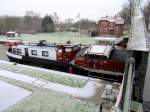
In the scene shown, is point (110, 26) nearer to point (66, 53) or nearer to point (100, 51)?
point (66, 53)

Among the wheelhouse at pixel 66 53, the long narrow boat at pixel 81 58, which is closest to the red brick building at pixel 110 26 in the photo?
the long narrow boat at pixel 81 58

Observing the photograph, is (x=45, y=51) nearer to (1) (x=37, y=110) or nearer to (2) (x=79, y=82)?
(2) (x=79, y=82)

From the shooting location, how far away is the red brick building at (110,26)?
33106 mm

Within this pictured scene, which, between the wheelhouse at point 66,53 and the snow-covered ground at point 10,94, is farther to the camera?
the wheelhouse at point 66,53

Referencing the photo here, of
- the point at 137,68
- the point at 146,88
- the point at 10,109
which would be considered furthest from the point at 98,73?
the point at 10,109

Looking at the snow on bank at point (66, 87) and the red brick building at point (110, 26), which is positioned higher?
the red brick building at point (110, 26)

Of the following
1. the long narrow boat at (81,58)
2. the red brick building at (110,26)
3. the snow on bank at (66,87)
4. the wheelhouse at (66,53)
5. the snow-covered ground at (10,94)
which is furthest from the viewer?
the red brick building at (110,26)

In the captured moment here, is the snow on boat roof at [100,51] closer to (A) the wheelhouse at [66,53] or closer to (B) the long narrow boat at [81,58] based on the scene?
(B) the long narrow boat at [81,58]

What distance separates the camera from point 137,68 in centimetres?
556

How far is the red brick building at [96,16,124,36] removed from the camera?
109ft

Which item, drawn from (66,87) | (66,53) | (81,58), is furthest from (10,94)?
(66,53)

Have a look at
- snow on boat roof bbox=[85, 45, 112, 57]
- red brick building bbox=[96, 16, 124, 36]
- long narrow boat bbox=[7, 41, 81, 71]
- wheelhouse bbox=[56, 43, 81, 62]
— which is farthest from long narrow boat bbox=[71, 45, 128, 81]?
red brick building bbox=[96, 16, 124, 36]

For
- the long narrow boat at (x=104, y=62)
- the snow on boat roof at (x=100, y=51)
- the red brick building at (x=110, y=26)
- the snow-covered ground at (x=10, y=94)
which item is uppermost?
the red brick building at (x=110, y=26)

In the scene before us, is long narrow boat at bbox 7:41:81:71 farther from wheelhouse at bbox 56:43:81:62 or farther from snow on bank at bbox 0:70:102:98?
snow on bank at bbox 0:70:102:98
